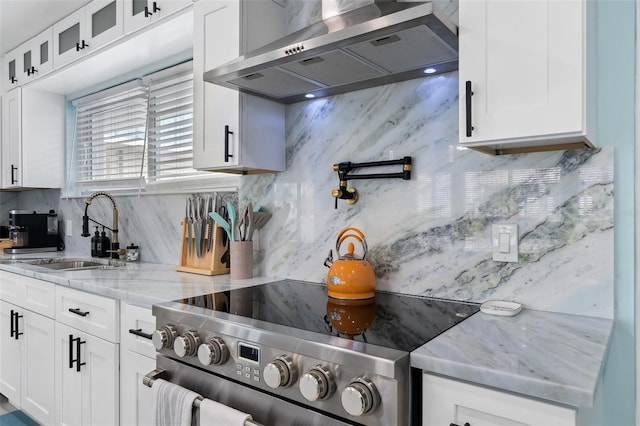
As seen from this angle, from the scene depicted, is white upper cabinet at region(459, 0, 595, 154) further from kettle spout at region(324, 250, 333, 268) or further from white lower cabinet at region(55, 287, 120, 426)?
white lower cabinet at region(55, 287, 120, 426)

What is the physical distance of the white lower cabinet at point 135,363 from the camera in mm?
1725

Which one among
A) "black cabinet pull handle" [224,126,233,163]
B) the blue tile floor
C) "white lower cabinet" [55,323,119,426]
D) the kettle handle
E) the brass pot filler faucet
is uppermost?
"black cabinet pull handle" [224,126,233,163]

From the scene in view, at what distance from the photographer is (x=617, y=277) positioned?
4.26 ft

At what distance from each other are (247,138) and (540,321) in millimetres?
1326

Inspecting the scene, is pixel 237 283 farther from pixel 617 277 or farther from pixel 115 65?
pixel 115 65

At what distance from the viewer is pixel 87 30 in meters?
2.73

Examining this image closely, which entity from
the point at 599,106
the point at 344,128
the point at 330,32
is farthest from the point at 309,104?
the point at 599,106

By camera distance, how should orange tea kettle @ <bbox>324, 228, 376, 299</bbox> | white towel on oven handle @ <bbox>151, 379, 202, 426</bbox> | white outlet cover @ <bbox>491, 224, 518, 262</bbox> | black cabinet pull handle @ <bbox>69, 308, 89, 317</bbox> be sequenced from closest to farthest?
white towel on oven handle @ <bbox>151, 379, 202, 426</bbox> → white outlet cover @ <bbox>491, 224, 518, 262</bbox> → orange tea kettle @ <bbox>324, 228, 376, 299</bbox> → black cabinet pull handle @ <bbox>69, 308, 89, 317</bbox>

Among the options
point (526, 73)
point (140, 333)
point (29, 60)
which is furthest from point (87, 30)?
point (526, 73)

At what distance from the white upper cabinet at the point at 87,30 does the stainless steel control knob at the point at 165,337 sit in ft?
5.87

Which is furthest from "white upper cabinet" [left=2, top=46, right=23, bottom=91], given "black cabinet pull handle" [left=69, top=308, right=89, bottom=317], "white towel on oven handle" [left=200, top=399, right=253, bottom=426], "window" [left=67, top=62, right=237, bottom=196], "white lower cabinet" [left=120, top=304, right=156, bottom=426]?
"white towel on oven handle" [left=200, top=399, right=253, bottom=426]

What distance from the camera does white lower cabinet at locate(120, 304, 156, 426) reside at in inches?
67.9

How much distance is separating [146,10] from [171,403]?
1.89m

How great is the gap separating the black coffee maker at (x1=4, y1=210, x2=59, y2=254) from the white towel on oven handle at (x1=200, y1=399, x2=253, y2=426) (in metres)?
2.92
